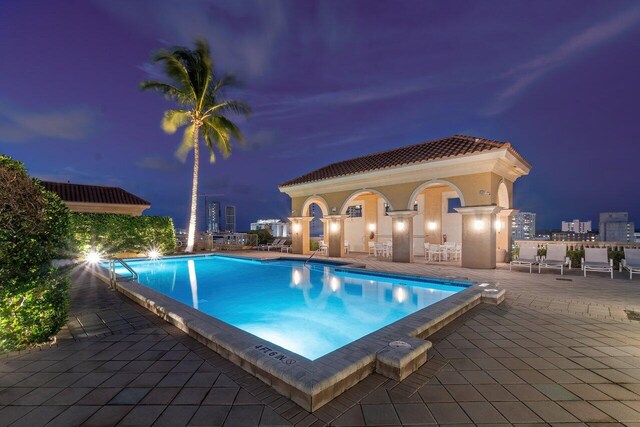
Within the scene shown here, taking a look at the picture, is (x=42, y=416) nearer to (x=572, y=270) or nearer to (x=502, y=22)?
(x=572, y=270)

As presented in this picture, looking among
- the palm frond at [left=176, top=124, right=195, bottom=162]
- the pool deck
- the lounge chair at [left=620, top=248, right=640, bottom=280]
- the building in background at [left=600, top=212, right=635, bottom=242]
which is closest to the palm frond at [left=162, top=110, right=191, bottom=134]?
the palm frond at [left=176, top=124, right=195, bottom=162]

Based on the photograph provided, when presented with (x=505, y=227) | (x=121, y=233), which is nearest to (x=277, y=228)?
(x=121, y=233)

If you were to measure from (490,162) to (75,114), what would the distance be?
40472 mm

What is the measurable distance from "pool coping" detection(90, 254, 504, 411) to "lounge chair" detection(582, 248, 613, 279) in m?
8.59

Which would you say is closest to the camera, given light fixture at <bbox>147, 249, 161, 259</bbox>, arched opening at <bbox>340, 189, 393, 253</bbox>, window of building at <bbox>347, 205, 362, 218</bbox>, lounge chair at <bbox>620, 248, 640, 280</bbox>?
lounge chair at <bbox>620, 248, 640, 280</bbox>

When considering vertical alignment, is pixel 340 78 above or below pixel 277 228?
above

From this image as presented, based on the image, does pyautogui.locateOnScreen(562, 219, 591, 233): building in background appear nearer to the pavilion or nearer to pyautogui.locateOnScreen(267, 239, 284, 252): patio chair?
the pavilion

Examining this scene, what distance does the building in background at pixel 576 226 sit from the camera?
136250 mm

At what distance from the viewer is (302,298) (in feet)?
26.4

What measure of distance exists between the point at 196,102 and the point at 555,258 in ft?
63.3

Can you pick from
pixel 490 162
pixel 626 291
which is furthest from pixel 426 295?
pixel 490 162

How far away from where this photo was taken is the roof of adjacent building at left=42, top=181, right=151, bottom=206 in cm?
2020

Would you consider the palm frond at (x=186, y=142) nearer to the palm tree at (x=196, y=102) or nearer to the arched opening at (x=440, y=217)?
the palm tree at (x=196, y=102)

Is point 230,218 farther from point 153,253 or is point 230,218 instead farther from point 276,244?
point 153,253
